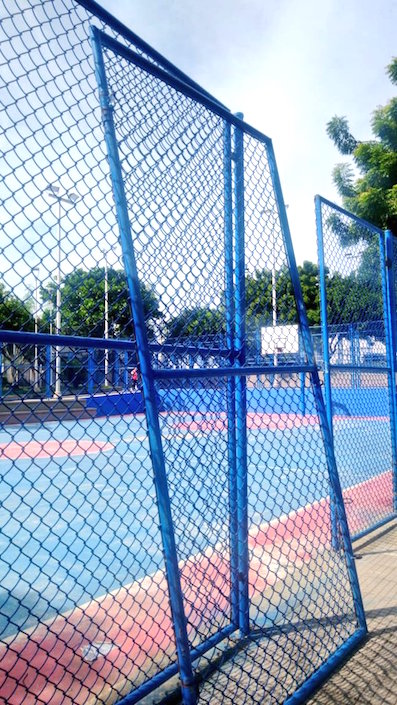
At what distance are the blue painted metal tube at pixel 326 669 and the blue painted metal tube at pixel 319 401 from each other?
4.0 inches

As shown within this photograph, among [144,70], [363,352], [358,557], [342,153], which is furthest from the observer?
[342,153]

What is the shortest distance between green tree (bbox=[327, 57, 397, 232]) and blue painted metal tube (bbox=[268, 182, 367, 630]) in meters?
16.1

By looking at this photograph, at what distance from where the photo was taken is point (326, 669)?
2471mm

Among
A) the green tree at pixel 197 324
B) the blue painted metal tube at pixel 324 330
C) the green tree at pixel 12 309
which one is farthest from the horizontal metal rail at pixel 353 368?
the green tree at pixel 12 309

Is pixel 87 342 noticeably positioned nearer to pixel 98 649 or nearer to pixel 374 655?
pixel 98 649

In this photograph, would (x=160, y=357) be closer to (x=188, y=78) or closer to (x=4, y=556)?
(x=188, y=78)

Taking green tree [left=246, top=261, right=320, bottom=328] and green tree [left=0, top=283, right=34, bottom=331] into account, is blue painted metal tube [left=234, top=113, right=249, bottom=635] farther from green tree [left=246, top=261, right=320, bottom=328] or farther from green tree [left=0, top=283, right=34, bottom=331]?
green tree [left=0, top=283, right=34, bottom=331]

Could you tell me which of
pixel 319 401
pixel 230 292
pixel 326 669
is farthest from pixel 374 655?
pixel 230 292

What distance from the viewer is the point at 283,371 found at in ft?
Answer: 8.71

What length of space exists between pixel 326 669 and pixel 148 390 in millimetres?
1698

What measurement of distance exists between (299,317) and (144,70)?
1459 millimetres

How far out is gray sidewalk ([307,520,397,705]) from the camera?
2.31m

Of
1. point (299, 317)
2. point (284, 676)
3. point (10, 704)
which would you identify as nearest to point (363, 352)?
point (299, 317)

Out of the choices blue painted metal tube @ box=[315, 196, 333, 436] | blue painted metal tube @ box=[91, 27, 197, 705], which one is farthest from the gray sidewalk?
blue painted metal tube @ box=[315, 196, 333, 436]
